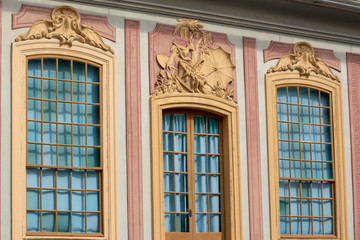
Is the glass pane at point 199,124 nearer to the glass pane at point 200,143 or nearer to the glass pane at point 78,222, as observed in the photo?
the glass pane at point 200,143

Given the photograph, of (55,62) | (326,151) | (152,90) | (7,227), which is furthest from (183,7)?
(7,227)

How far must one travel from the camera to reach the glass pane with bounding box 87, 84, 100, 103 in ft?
50.2

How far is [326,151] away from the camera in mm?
17734

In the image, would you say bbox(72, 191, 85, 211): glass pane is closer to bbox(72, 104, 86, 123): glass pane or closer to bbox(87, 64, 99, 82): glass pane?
bbox(72, 104, 86, 123): glass pane

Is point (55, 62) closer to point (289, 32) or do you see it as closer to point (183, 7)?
point (183, 7)

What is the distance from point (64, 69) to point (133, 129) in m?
1.51

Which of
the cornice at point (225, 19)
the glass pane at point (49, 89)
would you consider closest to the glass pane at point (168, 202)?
the glass pane at point (49, 89)

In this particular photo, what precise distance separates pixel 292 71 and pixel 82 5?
433 cm

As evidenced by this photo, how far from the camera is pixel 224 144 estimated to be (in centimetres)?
1658

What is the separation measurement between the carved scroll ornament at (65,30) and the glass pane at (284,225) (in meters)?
4.51

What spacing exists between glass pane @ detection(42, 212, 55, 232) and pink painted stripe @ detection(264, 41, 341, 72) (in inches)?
201

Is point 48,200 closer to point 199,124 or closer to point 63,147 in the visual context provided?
point 63,147

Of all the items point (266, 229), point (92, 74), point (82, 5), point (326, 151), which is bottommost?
point (266, 229)

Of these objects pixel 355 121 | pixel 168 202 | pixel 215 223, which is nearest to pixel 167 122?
pixel 168 202
